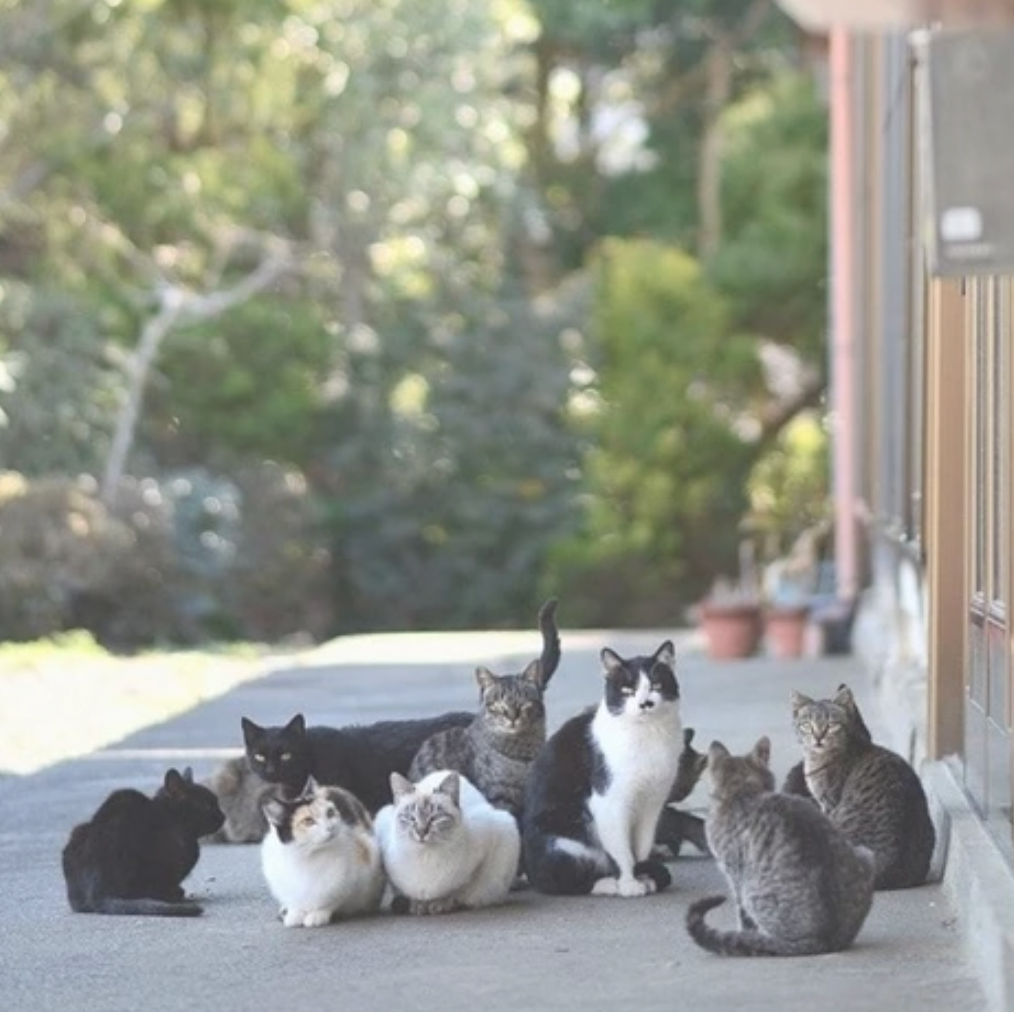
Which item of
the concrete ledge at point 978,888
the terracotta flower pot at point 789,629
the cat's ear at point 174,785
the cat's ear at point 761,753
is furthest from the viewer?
the terracotta flower pot at point 789,629

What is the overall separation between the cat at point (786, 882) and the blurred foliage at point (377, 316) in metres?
23.1

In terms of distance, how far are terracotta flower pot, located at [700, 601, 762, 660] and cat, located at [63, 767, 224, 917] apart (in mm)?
12499

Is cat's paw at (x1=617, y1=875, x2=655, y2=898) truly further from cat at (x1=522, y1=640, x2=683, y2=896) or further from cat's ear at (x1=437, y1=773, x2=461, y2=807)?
cat's ear at (x1=437, y1=773, x2=461, y2=807)

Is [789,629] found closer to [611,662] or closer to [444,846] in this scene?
[611,662]

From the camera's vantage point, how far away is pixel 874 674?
1698 centimetres

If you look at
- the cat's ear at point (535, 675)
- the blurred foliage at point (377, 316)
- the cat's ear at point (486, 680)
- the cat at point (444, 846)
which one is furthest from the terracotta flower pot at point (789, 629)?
the cat at point (444, 846)

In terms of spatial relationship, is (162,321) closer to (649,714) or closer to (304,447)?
(304,447)

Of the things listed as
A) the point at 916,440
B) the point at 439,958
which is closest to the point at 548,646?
the point at 439,958

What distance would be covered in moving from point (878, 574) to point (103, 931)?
13410 mm

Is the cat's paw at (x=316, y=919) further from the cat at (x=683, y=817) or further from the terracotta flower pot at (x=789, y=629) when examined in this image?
the terracotta flower pot at (x=789, y=629)

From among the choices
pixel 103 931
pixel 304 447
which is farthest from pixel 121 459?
pixel 103 931

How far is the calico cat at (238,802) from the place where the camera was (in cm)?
1127

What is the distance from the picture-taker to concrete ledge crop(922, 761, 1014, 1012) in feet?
24.0

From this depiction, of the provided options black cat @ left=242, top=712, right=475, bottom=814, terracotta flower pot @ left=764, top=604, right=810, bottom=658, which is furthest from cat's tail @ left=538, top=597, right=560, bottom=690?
terracotta flower pot @ left=764, top=604, right=810, bottom=658
